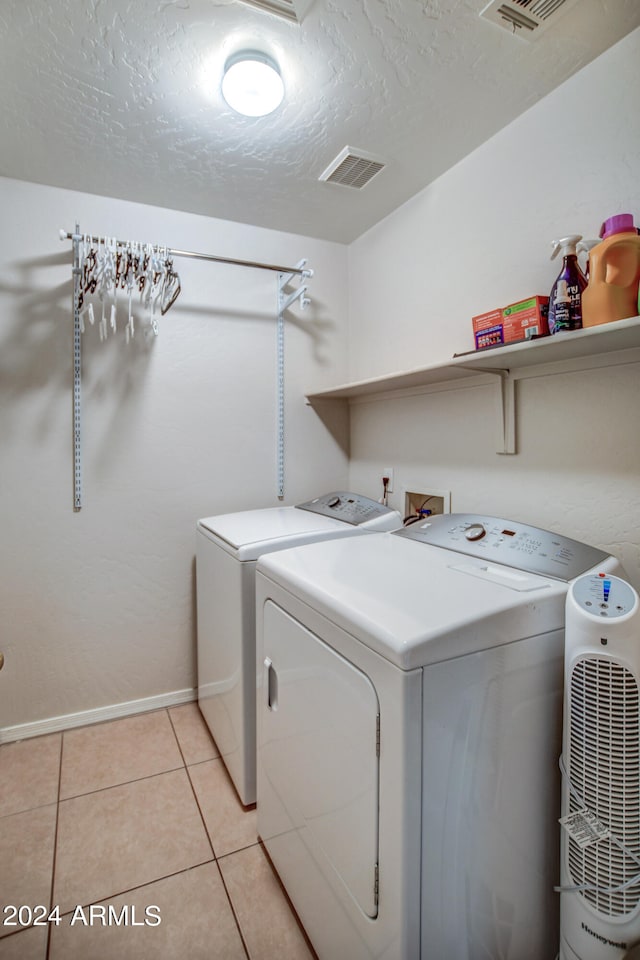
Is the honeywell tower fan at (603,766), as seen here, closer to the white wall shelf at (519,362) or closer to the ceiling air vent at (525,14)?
the white wall shelf at (519,362)

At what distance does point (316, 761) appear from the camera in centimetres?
111

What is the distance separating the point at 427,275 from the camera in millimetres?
2080

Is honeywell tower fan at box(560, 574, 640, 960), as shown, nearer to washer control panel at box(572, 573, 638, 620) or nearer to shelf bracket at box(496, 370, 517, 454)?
washer control panel at box(572, 573, 638, 620)

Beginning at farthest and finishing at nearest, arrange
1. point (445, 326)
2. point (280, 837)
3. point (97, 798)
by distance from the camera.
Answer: point (445, 326) < point (97, 798) < point (280, 837)

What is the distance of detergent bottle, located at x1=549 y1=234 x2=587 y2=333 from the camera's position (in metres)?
1.26

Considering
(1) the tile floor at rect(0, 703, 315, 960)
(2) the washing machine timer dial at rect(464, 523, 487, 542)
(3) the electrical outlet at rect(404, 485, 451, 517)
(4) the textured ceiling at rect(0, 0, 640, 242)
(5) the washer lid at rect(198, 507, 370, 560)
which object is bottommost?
(1) the tile floor at rect(0, 703, 315, 960)

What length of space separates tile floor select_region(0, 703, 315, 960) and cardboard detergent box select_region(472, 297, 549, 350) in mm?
1798

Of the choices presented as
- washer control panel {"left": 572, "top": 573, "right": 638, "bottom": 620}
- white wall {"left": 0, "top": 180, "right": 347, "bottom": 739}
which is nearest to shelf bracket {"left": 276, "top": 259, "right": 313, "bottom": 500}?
white wall {"left": 0, "top": 180, "right": 347, "bottom": 739}

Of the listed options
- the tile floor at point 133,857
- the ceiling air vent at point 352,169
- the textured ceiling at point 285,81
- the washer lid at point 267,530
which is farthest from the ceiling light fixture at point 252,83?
the tile floor at point 133,857

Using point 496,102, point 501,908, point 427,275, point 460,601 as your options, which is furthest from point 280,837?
point 496,102

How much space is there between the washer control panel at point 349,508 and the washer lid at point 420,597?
1.83ft

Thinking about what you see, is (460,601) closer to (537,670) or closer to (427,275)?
(537,670)

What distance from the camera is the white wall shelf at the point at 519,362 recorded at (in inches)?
47.0

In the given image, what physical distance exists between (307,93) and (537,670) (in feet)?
5.90
